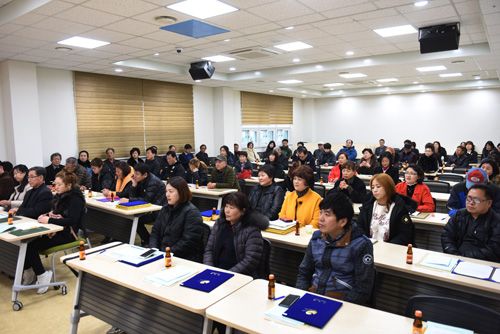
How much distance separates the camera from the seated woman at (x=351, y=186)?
4840mm

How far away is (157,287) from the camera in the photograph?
90.3 inches

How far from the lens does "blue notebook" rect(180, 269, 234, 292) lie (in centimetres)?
228

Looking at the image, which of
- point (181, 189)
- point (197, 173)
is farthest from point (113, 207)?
point (197, 173)

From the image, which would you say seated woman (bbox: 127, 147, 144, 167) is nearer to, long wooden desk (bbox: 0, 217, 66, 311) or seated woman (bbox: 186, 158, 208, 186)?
seated woman (bbox: 186, 158, 208, 186)

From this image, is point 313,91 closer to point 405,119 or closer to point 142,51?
point 405,119

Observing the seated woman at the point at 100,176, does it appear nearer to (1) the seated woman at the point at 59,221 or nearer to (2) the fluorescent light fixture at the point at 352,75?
(1) the seated woman at the point at 59,221

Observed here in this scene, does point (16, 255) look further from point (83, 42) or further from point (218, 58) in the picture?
point (218, 58)

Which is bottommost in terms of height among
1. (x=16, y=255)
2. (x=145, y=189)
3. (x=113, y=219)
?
(x=16, y=255)

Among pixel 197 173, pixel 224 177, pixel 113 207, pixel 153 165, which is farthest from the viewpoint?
pixel 153 165

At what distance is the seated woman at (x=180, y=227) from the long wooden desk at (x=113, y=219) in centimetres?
127

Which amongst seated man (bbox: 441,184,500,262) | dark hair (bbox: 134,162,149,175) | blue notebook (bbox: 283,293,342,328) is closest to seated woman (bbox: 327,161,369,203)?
seated man (bbox: 441,184,500,262)

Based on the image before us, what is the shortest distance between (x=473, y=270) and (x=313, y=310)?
4.69 ft

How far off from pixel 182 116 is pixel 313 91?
6416mm

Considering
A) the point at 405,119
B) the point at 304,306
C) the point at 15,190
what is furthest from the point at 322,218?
the point at 405,119
